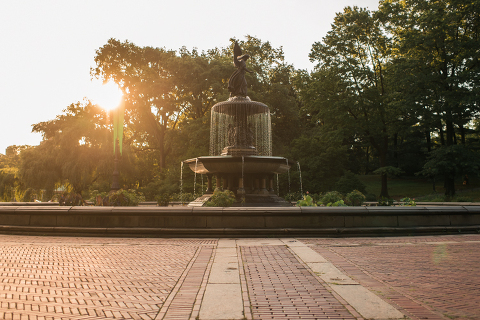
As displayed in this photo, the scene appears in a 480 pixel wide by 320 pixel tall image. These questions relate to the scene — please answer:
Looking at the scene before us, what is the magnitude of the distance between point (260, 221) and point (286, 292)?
556 centimetres

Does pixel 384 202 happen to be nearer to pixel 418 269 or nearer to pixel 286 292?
pixel 418 269

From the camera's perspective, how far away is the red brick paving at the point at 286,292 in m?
3.91

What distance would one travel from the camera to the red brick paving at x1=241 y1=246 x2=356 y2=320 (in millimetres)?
3906

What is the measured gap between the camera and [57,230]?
11.0 metres

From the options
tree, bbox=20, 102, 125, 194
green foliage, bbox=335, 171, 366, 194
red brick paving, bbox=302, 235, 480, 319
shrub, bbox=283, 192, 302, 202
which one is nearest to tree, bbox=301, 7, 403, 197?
green foliage, bbox=335, 171, 366, 194

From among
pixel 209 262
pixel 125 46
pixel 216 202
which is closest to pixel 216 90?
pixel 125 46

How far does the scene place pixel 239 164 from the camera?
15219 millimetres

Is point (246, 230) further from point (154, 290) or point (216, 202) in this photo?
point (154, 290)

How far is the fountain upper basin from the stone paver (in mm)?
6280

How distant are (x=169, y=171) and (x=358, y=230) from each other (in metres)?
28.1

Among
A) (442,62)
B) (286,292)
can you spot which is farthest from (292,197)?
(442,62)

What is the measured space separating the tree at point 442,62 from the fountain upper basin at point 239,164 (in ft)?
65.6

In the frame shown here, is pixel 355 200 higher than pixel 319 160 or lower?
lower

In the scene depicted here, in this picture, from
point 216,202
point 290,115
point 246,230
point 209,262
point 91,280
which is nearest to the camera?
point 91,280
